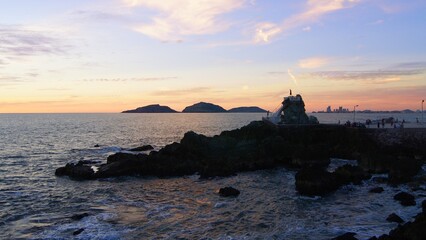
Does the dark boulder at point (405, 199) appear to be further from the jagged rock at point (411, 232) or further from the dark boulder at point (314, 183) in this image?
the jagged rock at point (411, 232)

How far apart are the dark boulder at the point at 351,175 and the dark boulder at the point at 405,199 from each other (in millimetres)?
6066

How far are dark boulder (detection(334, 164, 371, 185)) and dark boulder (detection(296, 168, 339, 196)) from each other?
189cm

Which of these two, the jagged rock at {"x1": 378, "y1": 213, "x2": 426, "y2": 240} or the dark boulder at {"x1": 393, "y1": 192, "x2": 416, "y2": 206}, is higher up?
the jagged rock at {"x1": 378, "y1": 213, "x2": 426, "y2": 240}

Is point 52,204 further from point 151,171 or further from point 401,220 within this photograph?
point 401,220

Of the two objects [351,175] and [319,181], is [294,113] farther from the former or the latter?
[319,181]

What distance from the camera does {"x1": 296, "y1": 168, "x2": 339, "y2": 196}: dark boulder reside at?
107 feet

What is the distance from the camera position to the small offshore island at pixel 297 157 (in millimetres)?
35938

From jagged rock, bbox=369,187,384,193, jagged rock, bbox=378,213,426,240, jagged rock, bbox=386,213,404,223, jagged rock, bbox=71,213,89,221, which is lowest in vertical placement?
jagged rock, bbox=71,213,89,221

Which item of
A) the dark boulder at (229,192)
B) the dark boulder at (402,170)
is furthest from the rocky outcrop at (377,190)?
the dark boulder at (229,192)

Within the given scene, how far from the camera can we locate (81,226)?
2528 cm

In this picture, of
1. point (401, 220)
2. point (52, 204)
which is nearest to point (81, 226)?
point (52, 204)

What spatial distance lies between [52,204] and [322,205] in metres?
20.8

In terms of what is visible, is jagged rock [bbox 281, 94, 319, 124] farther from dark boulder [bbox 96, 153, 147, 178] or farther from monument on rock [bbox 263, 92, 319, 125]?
dark boulder [bbox 96, 153, 147, 178]

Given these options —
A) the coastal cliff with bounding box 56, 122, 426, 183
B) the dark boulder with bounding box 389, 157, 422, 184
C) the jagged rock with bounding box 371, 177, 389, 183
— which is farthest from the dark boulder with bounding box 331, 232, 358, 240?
the jagged rock with bounding box 371, 177, 389, 183
